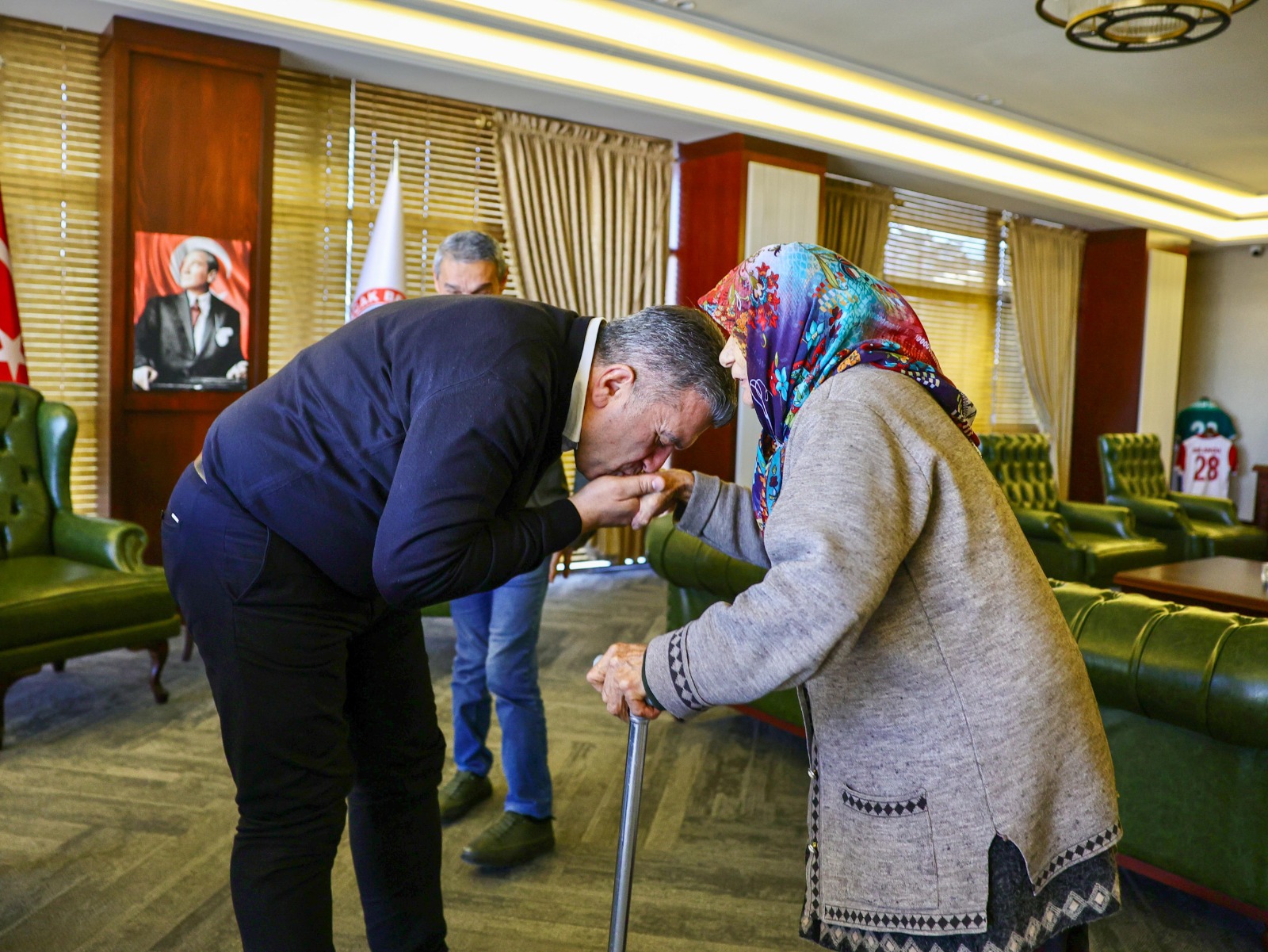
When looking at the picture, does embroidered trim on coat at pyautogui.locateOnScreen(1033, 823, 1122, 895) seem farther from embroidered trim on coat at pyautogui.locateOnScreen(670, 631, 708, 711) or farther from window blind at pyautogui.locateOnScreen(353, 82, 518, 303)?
window blind at pyautogui.locateOnScreen(353, 82, 518, 303)

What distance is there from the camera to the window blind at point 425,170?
5113mm

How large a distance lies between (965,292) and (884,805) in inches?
296

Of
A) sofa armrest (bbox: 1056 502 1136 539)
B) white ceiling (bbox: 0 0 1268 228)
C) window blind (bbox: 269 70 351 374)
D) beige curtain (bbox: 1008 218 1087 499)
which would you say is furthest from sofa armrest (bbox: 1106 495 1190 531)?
window blind (bbox: 269 70 351 374)

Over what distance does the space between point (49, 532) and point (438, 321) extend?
308 centimetres

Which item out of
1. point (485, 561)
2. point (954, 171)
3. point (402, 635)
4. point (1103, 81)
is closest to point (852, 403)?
point (485, 561)

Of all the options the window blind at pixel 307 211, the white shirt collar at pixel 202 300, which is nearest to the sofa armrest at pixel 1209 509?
the window blind at pixel 307 211

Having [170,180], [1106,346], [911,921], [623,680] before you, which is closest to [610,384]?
[623,680]

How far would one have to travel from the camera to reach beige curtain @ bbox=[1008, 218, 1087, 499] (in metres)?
8.30

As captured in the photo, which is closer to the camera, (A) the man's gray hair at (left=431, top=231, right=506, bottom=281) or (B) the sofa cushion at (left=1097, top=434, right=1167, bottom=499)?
(A) the man's gray hair at (left=431, top=231, right=506, bottom=281)

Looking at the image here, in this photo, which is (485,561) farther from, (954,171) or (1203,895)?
(954,171)

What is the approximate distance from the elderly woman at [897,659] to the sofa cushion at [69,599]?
2.37 meters

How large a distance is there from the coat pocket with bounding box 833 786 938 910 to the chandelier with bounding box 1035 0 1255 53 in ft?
12.1

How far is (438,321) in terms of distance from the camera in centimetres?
132

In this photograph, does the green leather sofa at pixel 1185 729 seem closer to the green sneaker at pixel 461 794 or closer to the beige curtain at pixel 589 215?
the green sneaker at pixel 461 794
